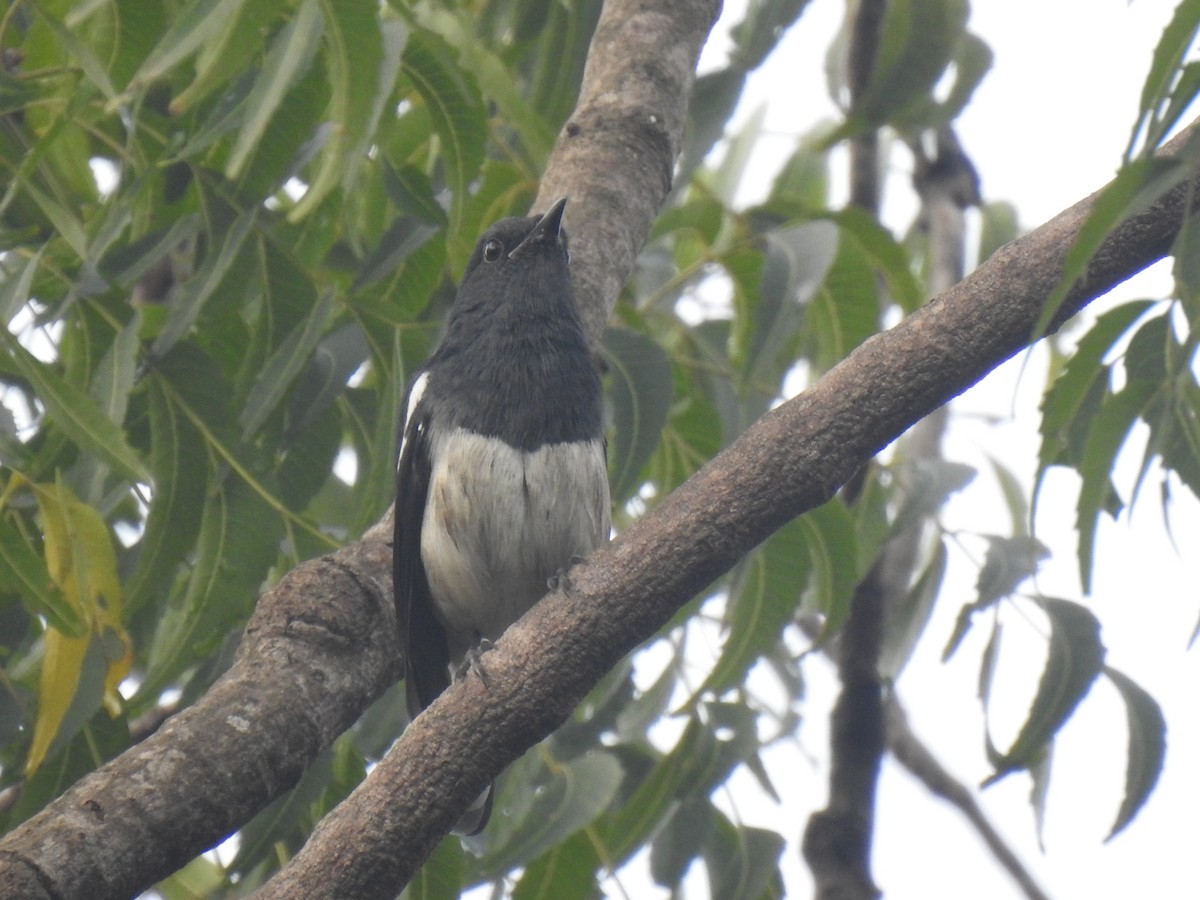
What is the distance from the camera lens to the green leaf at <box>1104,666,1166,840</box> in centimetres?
357

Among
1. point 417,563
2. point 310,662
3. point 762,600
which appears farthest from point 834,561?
point 310,662

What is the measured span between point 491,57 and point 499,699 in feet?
5.91

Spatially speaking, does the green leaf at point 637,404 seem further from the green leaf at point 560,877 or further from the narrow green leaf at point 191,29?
the narrow green leaf at point 191,29

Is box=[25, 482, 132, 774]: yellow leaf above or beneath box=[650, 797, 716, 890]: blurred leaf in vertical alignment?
above

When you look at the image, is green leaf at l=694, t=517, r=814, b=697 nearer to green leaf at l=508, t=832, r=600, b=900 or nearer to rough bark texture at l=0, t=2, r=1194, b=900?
green leaf at l=508, t=832, r=600, b=900

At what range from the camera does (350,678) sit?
294 centimetres

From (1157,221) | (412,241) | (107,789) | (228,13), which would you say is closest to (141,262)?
(412,241)

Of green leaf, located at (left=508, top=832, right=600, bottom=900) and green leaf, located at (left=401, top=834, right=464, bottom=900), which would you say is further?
green leaf, located at (left=508, top=832, right=600, bottom=900)

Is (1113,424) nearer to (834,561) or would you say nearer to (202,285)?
(834,561)

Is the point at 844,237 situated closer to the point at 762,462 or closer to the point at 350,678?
the point at 762,462

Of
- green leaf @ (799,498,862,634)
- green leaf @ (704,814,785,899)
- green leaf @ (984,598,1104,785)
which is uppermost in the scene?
green leaf @ (799,498,862,634)

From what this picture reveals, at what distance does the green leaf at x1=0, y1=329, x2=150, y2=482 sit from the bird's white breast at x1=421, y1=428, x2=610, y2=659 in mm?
1352

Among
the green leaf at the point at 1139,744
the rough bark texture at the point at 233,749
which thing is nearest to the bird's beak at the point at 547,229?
the rough bark texture at the point at 233,749

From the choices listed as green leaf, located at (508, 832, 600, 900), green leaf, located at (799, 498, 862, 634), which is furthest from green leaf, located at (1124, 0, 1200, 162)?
green leaf, located at (508, 832, 600, 900)
